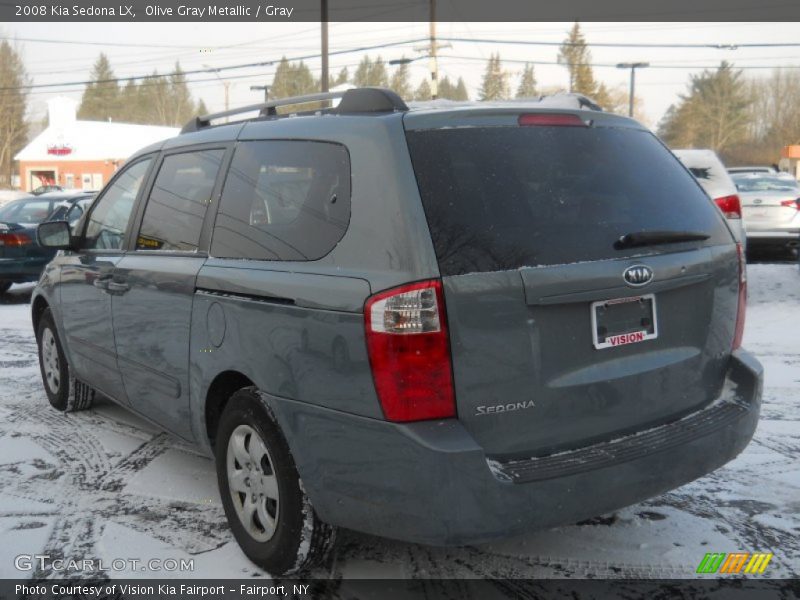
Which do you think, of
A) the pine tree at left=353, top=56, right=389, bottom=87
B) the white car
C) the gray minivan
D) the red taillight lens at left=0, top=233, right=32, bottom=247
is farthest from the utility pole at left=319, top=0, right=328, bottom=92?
the pine tree at left=353, top=56, right=389, bottom=87

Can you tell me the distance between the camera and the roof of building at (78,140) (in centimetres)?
5706

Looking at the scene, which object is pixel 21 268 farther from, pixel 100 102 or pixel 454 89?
pixel 454 89

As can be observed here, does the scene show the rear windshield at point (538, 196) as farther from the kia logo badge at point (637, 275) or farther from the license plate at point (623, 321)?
the license plate at point (623, 321)

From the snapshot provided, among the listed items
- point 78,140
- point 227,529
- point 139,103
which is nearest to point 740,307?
point 227,529

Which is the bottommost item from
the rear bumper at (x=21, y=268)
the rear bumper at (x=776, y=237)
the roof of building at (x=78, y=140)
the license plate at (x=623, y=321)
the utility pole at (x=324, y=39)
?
the rear bumper at (x=21, y=268)

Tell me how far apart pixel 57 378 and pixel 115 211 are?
159cm

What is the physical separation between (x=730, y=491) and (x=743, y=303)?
1103mm

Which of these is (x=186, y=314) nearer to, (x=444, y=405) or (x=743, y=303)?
(x=444, y=405)

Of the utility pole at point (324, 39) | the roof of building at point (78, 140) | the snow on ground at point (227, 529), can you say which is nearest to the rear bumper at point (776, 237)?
the snow on ground at point (227, 529)

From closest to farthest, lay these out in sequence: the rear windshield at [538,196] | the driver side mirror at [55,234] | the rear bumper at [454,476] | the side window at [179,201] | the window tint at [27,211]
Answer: the rear bumper at [454,476] → the rear windshield at [538,196] → the side window at [179,201] → the driver side mirror at [55,234] → the window tint at [27,211]

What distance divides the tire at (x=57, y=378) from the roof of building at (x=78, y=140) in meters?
54.1

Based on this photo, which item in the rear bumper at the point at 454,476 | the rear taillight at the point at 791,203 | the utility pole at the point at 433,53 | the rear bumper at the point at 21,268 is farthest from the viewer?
the utility pole at the point at 433,53

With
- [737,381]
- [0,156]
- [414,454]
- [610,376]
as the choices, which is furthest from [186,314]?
[0,156]

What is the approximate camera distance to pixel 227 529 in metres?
3.64
